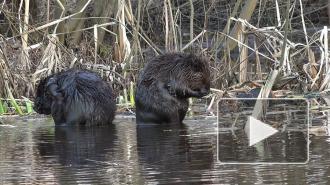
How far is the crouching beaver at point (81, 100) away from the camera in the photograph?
823 centimetres

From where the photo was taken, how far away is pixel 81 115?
27.0 ft

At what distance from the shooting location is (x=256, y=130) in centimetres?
692

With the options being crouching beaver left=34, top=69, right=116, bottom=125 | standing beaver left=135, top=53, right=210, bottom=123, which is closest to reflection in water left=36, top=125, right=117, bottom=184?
crouching beaver left=34, top=69, right=116, bottom=125

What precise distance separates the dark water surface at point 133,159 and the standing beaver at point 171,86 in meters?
0.23

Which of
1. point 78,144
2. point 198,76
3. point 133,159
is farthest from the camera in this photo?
point 198,76

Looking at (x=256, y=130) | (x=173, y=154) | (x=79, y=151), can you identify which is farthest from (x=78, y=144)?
(x=256, y=130)

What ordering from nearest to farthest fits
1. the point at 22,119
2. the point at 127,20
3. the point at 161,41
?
the point at 22,119 → the point at 127,20 → the point at 161,41

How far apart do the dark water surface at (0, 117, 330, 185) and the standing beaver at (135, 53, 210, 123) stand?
0.75 feet

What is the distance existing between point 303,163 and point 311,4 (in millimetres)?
13442

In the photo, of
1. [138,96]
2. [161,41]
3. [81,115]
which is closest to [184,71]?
[138,96]

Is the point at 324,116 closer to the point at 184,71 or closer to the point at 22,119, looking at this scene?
the point at 184,71
